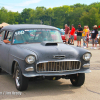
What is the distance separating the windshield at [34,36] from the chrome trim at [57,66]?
4.28 feet

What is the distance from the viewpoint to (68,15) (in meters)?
139

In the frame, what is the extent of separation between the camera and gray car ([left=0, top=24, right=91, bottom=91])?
5.55 m

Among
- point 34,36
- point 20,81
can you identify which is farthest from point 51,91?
point 34,36

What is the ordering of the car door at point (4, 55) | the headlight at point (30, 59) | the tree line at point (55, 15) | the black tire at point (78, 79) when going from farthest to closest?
the tree line at point (55, 15) → the car door at point (4, 55) → the black tire at point (78, 79) → the headlight at point (30, 59)

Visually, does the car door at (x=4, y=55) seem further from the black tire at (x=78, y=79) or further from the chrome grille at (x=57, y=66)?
the black tire at (x=78, y=79)

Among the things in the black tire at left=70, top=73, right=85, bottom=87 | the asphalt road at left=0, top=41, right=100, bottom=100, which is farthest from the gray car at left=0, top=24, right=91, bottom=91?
the asphalt road at left=0, top=41, right=100, bottom=100

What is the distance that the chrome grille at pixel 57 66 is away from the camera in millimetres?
5604

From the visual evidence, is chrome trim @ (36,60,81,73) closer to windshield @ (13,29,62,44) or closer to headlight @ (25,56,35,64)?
headlight @ (25,56,35,64)

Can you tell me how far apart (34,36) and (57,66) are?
59.7 inches

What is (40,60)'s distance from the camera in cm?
556

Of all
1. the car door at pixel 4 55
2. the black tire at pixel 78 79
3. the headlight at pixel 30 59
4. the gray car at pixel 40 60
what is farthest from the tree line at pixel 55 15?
the headlight at pixel 30 59

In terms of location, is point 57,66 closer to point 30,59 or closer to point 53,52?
point 53,52

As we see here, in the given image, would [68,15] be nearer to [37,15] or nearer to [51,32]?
[37,15]

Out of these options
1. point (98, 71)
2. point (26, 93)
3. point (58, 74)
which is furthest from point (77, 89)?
point (98, 71)
